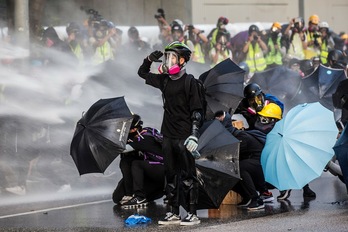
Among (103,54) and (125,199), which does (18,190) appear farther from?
(103,54)

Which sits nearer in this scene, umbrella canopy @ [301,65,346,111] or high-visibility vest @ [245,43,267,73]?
umbrella canopy @ [301,65,346,111]

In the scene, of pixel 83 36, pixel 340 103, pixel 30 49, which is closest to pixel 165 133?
pixel 340 103

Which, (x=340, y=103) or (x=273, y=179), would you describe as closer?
(x=273, y=179)

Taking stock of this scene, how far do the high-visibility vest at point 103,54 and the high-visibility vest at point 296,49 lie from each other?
15.7ft

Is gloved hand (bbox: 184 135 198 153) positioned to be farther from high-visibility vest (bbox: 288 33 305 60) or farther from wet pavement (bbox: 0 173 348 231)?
high-visibility vest (bbox: 288 33 305 60)

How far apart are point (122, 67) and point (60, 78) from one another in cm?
183

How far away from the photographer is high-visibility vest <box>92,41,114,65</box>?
17.4 metres

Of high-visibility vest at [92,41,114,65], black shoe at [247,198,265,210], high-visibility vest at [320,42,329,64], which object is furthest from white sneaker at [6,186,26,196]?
high-visibility vest at [320,42,329,64]

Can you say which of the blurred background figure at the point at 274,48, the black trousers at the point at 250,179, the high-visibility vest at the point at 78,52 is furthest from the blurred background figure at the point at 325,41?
the black trousers at the point at 250,179

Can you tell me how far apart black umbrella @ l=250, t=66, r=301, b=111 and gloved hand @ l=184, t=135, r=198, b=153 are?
20.4ft

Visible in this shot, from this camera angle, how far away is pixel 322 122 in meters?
11.0

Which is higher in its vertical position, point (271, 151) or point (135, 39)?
point (135, 39)

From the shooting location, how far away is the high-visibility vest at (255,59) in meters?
20.3

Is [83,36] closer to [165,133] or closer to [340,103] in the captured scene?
[340,103]
